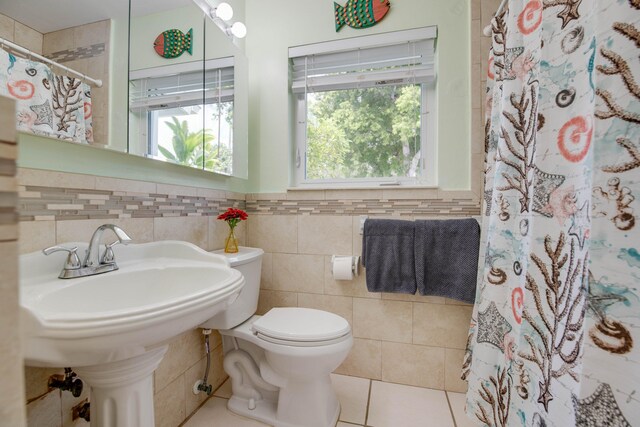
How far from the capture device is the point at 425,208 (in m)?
1.63

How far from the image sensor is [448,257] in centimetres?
150

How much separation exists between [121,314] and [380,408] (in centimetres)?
138

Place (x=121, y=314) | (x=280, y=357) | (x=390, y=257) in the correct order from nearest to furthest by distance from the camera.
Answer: (x=121, y=314)
(x=280, y=357)
(x=390, y=257)

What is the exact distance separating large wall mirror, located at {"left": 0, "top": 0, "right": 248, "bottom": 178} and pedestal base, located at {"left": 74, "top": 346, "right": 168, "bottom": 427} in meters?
0.61

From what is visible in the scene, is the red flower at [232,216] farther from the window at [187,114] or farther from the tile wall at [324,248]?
the window at [187,114]

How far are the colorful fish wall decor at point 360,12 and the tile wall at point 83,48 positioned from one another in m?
1.23

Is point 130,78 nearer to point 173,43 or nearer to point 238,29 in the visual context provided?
point 173,43

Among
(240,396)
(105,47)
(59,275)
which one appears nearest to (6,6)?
(105,47)

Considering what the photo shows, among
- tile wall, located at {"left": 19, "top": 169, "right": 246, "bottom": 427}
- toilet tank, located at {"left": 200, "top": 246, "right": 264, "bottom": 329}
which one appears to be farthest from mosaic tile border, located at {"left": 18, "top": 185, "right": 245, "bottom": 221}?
toilet tank, located at {"left": 200, "top": 246, "right": 264, "bottom": 329}

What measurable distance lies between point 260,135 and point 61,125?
1.13 metres

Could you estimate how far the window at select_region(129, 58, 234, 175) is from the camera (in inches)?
45.1

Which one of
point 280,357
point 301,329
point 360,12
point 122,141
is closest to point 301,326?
point 301,329

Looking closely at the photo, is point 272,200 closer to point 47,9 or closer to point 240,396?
point 240,396

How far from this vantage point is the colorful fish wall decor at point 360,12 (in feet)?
5.44
